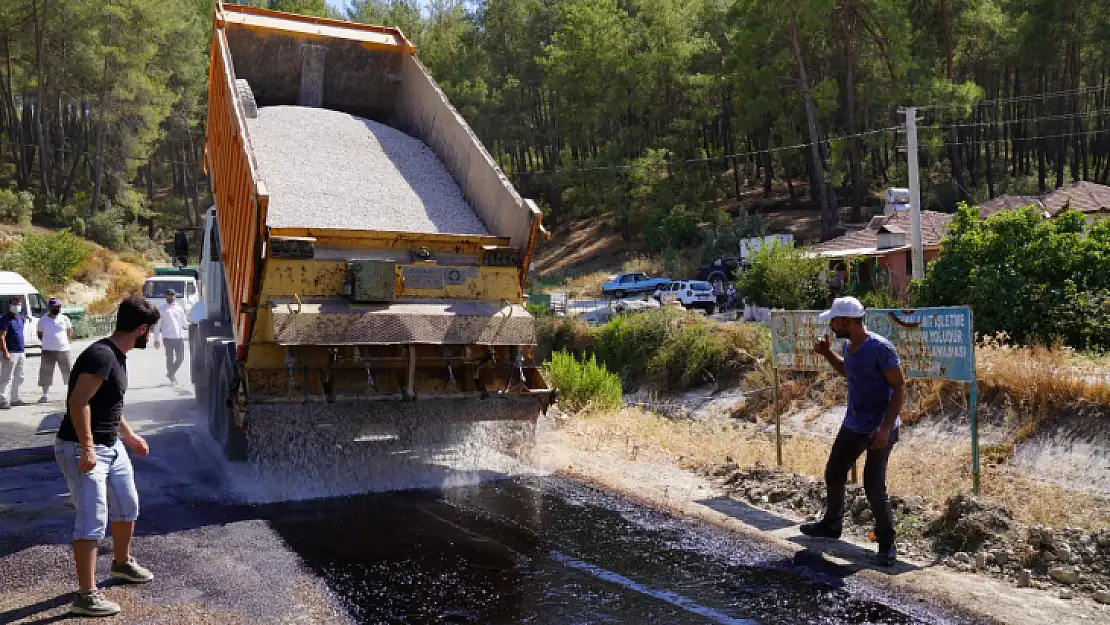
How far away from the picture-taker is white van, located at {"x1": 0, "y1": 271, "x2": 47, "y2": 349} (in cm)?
2280

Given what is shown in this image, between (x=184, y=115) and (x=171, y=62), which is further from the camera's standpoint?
(x=184, y=115)

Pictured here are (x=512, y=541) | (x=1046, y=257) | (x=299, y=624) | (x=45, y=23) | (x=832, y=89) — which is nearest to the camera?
(x=299, y=624)

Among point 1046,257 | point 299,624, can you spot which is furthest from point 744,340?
point 299,624

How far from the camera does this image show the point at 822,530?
6691mm

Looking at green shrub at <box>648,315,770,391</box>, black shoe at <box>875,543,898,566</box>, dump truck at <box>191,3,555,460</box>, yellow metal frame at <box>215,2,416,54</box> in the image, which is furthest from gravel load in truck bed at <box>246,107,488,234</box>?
green shrub at <box>648,315,770,391</box>

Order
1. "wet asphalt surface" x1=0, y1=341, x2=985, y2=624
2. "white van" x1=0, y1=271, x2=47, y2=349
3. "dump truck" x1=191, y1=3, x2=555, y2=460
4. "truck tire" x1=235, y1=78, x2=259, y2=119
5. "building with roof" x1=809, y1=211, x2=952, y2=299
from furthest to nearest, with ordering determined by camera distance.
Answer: "building with roof" x1=809, y1=211, x2=952, y2=299 → "white van" x1=0, y1=271, x2=47, y2=349 → "truck tire" x1=235, y1=78, x2=259, y2=119 → "dump truck" x1=191, y1=3, x2=555, y2=460 → "wet asphalt surface" x1=0, y1=341, x2=985, y2=624

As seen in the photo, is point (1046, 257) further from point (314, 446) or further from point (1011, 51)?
point (1011, 51)

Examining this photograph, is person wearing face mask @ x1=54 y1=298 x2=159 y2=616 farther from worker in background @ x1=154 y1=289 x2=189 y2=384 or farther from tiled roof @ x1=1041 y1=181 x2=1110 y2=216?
tiled roof @ x1=1041 y1=181 x2=1110 y2=216

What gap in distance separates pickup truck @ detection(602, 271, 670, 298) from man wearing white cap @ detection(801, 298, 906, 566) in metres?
32.5

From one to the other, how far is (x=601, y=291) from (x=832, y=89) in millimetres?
13907

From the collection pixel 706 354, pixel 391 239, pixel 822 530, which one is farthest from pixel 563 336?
pixel 822 530

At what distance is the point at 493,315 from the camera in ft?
26.7

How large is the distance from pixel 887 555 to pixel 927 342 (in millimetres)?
2368

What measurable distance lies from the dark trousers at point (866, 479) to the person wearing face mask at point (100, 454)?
4469 mm
